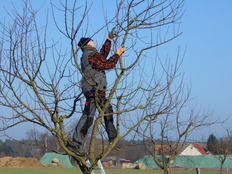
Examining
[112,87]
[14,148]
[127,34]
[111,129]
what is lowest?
[111,129]

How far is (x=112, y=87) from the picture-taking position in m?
4.45

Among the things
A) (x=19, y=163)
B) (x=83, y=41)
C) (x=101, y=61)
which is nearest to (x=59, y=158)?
(x=19, y=163)

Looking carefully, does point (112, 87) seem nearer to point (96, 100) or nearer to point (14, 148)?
point (96, 100)

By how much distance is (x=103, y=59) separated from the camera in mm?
4590

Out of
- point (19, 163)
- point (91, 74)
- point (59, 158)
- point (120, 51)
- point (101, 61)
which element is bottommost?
point (91, 74)

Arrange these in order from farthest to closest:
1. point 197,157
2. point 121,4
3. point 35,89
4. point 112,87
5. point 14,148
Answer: point 14,148 → point 197,157 → point 121,4 → point 112,87 → point 35,89

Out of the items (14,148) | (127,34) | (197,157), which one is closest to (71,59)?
(127,34)

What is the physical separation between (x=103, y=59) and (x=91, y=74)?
0.21 m

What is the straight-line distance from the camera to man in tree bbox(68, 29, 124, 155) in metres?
4.57

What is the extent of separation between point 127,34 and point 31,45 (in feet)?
3.44

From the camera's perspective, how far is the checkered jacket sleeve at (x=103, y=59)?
457 centimetres

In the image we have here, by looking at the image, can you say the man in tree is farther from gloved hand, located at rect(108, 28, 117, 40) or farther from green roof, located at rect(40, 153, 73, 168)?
green roof, located at rect(40, 153, 73, 168)

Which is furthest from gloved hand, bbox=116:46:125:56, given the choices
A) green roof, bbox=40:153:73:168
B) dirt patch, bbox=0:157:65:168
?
green roof, bbox=40:153:73:168

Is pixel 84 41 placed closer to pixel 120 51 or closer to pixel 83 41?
pixel 83 41
